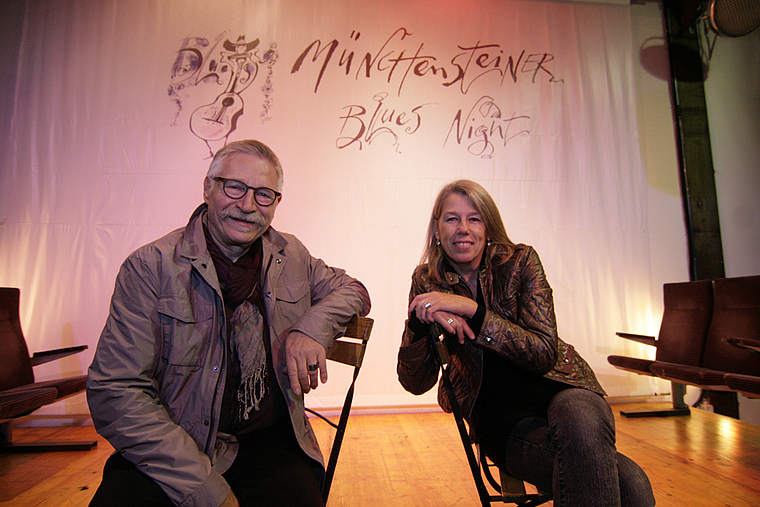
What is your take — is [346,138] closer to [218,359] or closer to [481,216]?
[481,216]

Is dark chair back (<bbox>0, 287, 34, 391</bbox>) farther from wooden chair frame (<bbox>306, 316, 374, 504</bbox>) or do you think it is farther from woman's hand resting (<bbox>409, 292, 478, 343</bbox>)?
woman's hand resting (<bbox>409, 292, 478, 343</bbox>)

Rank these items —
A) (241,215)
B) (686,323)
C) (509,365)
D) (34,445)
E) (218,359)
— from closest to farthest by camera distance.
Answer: (218,359) → (241,215) → (509,365) → (34,445) → (686,323)

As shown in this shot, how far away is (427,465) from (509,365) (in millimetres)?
1113

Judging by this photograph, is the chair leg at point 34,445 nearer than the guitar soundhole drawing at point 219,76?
Yes

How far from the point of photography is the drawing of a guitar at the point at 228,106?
3.22 metres

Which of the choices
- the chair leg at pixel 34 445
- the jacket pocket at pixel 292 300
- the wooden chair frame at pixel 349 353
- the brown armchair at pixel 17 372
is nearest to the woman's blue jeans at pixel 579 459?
the wooden chair frame at pixel 349 353

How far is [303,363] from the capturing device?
1034mm

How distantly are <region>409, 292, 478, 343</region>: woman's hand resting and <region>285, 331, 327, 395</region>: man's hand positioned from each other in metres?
0.35

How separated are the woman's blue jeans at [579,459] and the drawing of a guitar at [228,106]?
307 centimetres

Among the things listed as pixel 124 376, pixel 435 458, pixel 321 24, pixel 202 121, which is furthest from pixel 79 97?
pixel 435 458

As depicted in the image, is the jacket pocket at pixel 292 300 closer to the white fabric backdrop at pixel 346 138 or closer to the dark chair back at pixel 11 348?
the white fabric backdrop at pixel 346 138

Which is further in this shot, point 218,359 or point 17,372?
point 17,372

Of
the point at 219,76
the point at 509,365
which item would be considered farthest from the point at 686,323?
the point at 219,76

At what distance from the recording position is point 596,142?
355 cm
